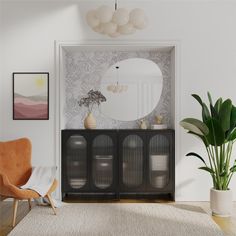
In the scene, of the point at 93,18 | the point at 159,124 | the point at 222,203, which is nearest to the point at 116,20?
the point at 93,18

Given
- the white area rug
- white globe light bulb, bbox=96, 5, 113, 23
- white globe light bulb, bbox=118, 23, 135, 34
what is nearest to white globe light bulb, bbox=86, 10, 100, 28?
white globe light bulb, bbox=96, 5, 113, 23

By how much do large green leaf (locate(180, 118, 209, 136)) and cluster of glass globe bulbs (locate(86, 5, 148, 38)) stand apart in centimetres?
131

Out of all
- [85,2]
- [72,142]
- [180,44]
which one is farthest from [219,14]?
[72,142]

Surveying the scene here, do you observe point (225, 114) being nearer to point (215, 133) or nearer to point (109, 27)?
point (215, 133)

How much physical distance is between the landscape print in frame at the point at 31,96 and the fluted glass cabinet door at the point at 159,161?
1.46m

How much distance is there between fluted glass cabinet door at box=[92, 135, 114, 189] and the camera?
4473 millimetres

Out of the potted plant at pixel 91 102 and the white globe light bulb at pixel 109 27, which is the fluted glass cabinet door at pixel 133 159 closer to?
the potted plant at pixel 91 102

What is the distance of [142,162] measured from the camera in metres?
4.47

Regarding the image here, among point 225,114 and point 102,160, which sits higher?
point 225,114

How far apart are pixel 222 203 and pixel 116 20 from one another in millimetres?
2355

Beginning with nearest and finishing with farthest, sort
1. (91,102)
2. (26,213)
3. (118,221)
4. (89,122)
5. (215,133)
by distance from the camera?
(118,221) < (215,133) < (26,213) < (89,122) < (91,102)

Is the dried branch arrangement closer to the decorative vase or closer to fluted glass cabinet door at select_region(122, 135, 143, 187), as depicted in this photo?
the decorative vase

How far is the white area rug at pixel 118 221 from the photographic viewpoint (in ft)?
10.8

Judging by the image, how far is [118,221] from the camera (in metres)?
3.62
